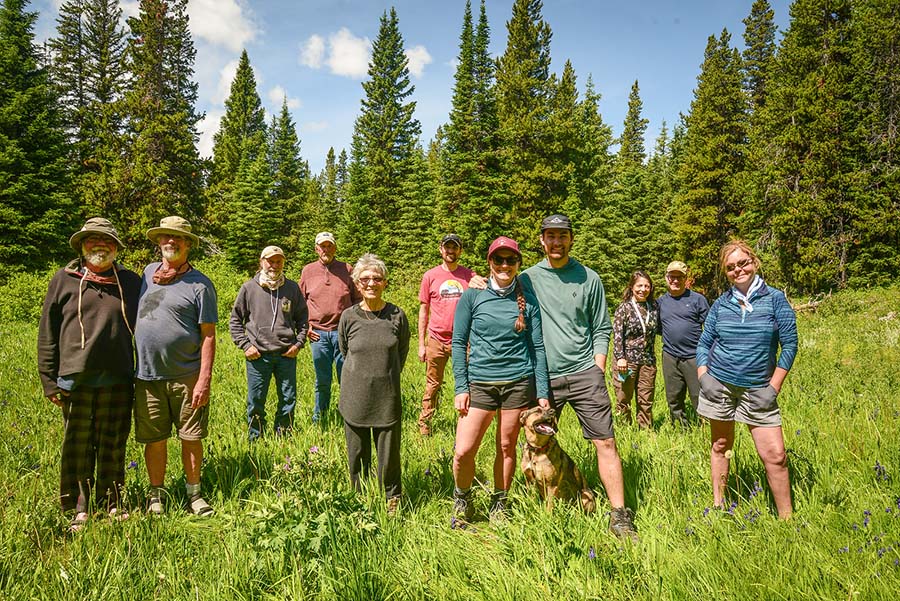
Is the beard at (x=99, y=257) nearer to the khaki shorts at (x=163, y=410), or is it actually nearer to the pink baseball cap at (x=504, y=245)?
A: the khaki shorts at (x=163, y=410)

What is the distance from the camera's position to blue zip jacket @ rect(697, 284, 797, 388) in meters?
3.10

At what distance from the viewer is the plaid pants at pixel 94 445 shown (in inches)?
132

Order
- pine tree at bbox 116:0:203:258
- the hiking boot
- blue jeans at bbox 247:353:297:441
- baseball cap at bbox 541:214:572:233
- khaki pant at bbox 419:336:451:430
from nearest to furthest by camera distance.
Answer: the hiking boot
baseball cap at bbox 541:214:572:233
blue jeans at bbox 247:353:297:441
khaki pant at bbox 419:336:451:430
pine tree at bbox 116:0:203:258

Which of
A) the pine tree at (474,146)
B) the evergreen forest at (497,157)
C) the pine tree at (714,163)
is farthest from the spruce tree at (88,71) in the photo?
the pine tree at (714,163)

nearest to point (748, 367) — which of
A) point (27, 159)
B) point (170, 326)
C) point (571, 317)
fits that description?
point (571, 317)

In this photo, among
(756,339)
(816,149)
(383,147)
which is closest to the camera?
(756,339)

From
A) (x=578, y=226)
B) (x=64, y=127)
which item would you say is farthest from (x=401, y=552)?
(x=64, y=127)

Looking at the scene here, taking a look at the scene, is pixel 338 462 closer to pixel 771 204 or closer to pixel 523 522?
pixel 523 522

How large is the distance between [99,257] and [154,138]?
27423mm

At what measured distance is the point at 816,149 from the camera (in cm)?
2142

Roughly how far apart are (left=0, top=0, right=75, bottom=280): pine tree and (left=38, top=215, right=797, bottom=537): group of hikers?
78.7 ft

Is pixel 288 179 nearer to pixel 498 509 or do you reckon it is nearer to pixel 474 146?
pixel 474 146

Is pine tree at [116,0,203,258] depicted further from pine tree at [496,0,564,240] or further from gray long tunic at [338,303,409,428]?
gray long tunic at [338,303,409,428]

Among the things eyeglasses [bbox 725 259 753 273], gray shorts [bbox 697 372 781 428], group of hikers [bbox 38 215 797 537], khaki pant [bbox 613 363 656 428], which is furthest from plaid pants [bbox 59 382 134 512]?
khaki pant [bbox 613 363 656 428]
